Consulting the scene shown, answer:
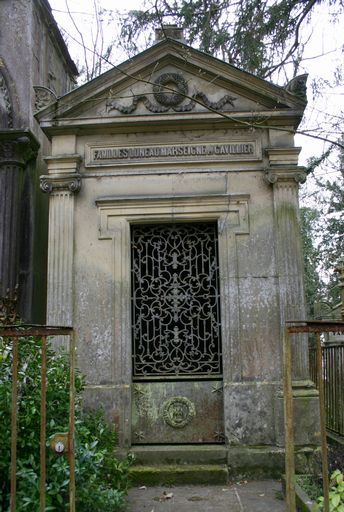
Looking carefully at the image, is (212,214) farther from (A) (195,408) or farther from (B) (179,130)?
(A) (195,408)

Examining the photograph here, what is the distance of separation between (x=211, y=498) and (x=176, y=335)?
187 centimetres

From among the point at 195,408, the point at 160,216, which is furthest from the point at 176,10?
the point at 195,408

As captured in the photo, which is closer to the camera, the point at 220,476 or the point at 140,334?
the point at 220,476

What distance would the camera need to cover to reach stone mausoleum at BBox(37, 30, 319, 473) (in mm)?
6168

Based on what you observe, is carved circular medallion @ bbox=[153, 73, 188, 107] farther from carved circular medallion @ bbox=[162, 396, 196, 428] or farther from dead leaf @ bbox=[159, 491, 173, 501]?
dead leaf @ bbox=[159, 491, 173, 501]

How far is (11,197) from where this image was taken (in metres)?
7.42

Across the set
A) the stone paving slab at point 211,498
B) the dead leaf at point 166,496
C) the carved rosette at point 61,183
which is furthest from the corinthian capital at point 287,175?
the dead leaf at point 166,496

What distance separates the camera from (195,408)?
6.26m

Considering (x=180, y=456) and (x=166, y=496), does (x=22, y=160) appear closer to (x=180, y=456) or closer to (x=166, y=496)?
(x=180, y=456)

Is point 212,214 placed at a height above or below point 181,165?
below

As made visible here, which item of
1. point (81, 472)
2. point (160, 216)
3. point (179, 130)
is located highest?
point (179, 130)

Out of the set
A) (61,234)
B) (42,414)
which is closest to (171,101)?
(61,234)

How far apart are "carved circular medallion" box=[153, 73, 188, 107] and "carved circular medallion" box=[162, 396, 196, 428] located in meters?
3.62

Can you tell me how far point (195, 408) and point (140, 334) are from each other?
1084 mm
